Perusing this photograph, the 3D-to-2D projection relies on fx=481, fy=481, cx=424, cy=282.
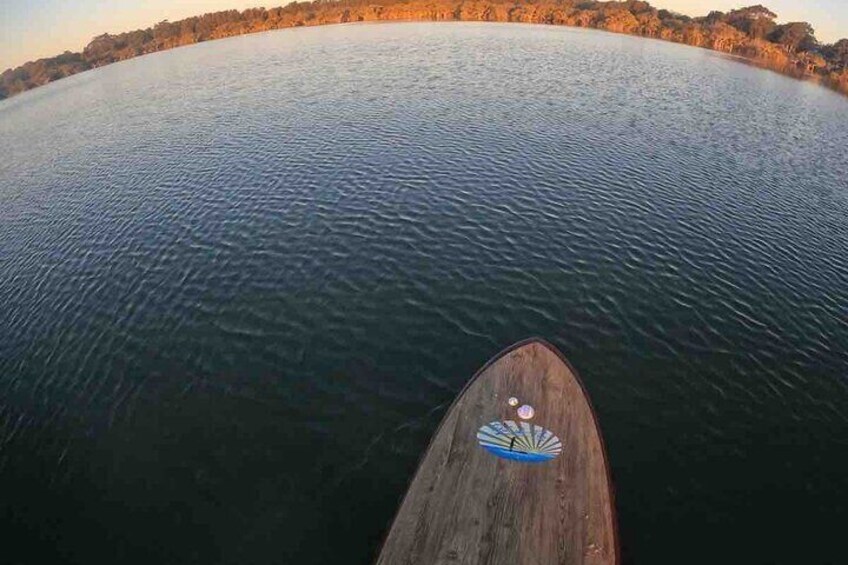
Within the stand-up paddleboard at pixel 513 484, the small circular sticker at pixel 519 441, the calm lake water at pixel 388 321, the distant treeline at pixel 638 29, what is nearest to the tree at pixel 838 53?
the distant treeline at pixel 638 29

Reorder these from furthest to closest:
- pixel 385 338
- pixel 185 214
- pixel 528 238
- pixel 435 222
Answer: pixel 185 214
pixel 435 222
pixel 528 238
pixel 385 338

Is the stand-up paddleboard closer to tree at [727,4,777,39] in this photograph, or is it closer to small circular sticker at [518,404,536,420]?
small circular sticker at [518,404,536,420]

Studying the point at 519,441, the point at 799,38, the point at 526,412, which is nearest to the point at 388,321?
the point at 526,412

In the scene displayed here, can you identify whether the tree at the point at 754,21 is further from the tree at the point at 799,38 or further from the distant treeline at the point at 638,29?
the tree at the point at 799,38

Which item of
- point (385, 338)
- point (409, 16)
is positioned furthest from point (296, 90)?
point (409, 16)

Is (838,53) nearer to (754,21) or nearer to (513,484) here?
(754,21)

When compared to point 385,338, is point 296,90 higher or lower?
higher

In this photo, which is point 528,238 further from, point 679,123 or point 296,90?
point 296,90
